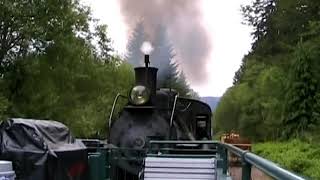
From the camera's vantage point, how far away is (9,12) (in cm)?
2669

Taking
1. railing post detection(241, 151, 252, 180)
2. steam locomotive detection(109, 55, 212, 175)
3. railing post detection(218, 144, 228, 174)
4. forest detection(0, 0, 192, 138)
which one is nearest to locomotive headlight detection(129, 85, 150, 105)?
steam locomotive detection(109, 55, 212, 175)

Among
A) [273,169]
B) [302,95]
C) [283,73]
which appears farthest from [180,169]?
[283,73]

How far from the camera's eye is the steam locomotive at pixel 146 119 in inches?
473

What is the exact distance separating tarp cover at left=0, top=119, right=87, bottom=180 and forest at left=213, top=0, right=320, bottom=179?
12319 mm

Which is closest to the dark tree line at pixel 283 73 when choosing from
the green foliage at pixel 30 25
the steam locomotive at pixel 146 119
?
the green foliage at pixel 30 25

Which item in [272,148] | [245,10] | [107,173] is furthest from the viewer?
[245,10]

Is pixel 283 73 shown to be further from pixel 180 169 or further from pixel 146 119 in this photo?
pixel 180 169

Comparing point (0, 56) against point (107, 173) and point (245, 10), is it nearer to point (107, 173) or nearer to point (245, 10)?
point (107, 173)

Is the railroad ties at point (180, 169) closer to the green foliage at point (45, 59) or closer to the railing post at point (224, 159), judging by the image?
the railing post at point (224, 159)

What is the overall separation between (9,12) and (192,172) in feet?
64.4

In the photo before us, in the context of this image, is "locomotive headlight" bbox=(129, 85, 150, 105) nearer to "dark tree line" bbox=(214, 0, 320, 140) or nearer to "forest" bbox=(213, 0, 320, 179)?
"forest" bbox=(213, 0, 320, 179)

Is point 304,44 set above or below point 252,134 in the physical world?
above

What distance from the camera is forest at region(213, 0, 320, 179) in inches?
1222

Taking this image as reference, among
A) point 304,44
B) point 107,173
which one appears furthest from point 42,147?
point 304,44
